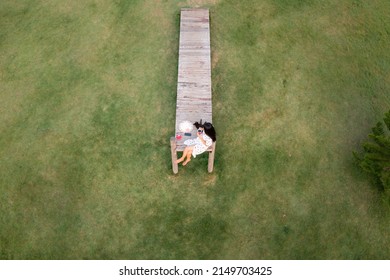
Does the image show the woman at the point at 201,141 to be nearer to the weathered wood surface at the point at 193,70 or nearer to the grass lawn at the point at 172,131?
the weathered wood surface at the point at 193,70

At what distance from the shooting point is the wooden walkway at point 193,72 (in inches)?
396

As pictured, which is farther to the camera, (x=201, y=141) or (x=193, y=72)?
(x=193, y=72)

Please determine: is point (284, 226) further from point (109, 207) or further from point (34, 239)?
point (34, 239)

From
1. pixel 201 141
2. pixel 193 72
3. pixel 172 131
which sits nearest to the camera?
pixel 201 141

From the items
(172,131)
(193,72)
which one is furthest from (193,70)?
(172,131)

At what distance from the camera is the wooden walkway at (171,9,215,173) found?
10.1m

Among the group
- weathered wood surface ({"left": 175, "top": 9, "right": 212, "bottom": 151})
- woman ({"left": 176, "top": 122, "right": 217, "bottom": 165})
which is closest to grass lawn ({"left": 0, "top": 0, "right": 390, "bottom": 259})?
weathered wood surface ({"left": 175, "top": 9, "right": 212, "bottom": 151})

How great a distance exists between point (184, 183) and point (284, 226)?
3.02m

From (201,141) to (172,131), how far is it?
1.72 metres

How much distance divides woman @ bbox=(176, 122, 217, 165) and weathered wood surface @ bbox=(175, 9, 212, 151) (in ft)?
1.09

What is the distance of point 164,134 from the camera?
406 inches

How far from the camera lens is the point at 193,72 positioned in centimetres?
1094

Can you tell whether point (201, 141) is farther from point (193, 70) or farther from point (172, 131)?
point (193, 70)
